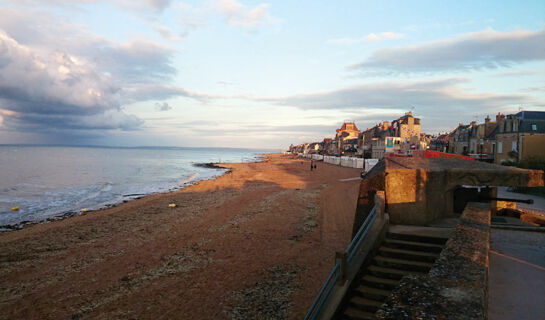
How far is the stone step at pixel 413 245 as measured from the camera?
6.78 meters

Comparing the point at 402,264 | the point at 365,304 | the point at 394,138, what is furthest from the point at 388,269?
the point at 394,138

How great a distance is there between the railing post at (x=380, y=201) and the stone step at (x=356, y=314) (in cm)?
261

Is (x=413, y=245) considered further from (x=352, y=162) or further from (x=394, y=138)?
(x=394, y=138)

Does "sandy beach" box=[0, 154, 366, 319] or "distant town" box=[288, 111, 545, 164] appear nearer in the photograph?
"sandy beach" box=[0, 154, 366, 319]

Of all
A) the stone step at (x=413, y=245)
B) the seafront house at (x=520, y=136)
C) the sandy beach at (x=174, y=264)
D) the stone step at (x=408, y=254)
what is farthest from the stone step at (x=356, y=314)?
the seafront house at (x=520, y=136)


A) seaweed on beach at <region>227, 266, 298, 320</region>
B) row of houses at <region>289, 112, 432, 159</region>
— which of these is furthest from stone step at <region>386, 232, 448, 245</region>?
row of houses at <region>289, 112, 432, 159</region>

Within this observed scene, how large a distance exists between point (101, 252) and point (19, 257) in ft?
11.5

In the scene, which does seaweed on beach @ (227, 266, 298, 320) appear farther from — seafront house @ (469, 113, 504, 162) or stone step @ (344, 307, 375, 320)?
seafront house @ (469, 113, 504, 162)

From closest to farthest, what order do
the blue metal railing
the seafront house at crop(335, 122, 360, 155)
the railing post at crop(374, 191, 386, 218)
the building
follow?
1. the blue metal railing
2. the railing post at crop(374, 191, 386, 218)
3. the building
4. the seafront house at crop(335, 122, 360, 155)

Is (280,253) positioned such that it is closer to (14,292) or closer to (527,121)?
(14,292)

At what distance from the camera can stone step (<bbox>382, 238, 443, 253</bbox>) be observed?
6777 mm

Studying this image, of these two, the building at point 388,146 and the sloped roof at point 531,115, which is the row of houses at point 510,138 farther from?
the building at point 388,146

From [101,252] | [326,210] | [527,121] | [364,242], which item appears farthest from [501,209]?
[527,121]

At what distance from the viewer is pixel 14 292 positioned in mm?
10133
